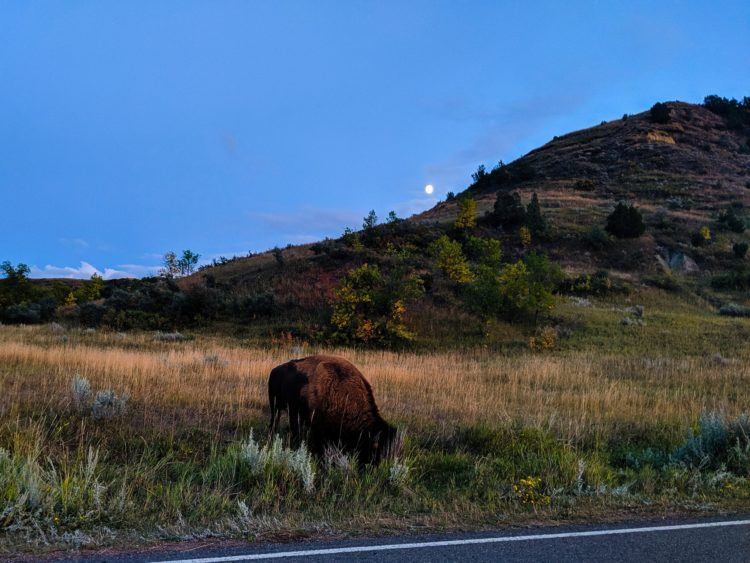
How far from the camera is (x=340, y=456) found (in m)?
6.69

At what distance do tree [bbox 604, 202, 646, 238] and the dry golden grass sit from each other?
83.9 ft

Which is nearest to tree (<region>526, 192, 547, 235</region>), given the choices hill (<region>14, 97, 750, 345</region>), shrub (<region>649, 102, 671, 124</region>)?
hill (<region>14, 97, 750, 345</region>)

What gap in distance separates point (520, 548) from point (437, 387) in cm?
830

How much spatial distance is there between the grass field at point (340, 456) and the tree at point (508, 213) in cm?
2979

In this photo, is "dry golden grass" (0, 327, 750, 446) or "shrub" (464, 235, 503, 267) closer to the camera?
"dry golden grass" (0, 327, 750, 446)

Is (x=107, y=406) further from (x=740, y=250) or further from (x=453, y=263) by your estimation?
(x=740, y=250)

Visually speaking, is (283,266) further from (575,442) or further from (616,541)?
(616,541)

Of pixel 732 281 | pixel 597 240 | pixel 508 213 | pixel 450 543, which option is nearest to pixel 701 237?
pixel 732 281

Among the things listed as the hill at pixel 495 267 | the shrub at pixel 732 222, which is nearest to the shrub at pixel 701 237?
the hill at pixel 495 267

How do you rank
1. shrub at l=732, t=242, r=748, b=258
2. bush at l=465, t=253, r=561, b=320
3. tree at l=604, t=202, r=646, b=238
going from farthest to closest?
tree at l=604, t=202, r=646, b=238 < shrub at l=732, t=242, r=748, b=258 < bush at l=465, t=253, r=561, b=320

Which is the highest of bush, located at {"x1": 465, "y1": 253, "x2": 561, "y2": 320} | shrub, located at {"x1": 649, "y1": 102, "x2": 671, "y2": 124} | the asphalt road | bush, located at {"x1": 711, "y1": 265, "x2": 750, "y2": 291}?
shrub, located at {"x1": 649, "y1": 102, "x2": 671, "y2": 124}

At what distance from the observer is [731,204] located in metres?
55.7

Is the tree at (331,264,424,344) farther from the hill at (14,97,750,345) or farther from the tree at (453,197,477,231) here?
the tree at (453,197,477,231)

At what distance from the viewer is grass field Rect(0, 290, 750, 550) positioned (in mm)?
5117
